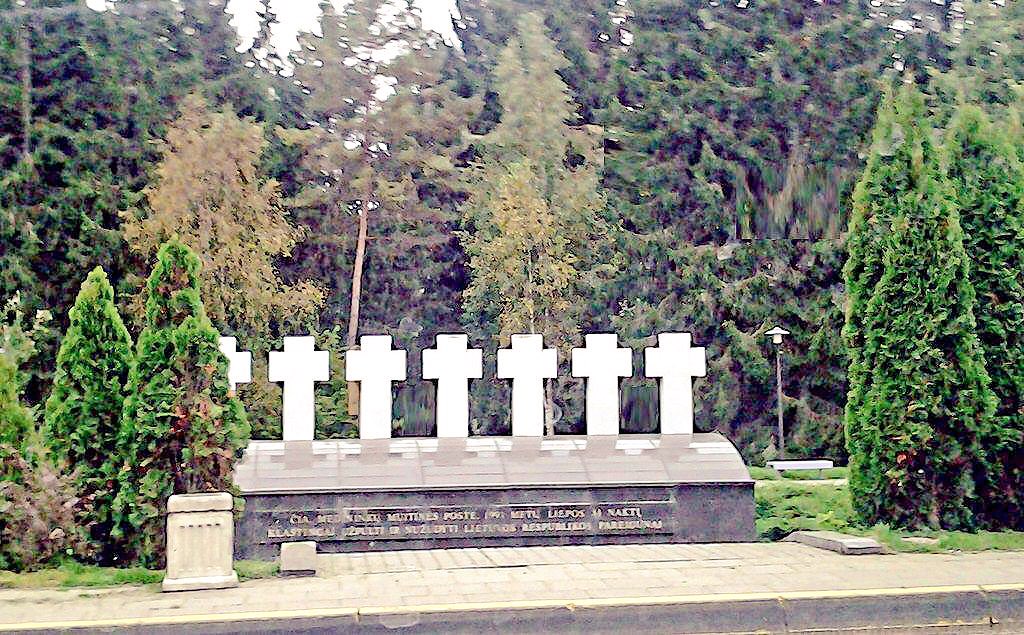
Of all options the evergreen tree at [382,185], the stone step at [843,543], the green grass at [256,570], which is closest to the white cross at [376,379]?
the green grass at [256,570]

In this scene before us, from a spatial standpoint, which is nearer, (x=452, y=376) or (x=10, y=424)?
(x=10, y=424)

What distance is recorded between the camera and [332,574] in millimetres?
10453

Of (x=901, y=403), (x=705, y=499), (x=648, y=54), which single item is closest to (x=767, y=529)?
(x=705, y=499)

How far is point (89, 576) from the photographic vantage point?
392 inches

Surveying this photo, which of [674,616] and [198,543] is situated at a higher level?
[198,543]

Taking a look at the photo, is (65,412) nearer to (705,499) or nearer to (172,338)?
(172,338)

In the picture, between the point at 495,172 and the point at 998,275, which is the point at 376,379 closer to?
the point at 998,275

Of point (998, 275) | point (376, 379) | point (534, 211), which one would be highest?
point (534, 211)

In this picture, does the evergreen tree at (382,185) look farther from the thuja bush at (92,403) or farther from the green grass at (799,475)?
the thuja bush at (92,403)

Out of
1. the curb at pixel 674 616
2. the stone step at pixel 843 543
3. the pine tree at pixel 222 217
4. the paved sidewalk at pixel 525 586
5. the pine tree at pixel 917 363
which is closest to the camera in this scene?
the curb at pixel 674 616

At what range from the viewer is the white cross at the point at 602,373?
1477cm

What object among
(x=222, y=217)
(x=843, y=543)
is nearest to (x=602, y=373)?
(x=843, y=543)

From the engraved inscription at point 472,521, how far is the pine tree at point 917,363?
2.49 metres

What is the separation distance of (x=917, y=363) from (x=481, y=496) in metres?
5.03
